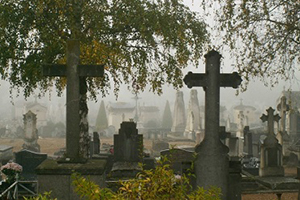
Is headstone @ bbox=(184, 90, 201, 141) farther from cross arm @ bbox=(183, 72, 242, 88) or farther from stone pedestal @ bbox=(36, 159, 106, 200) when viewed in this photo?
stone pedestal @ bbox=(36, 159, 106, 200)

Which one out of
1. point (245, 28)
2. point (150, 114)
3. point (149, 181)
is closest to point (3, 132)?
point (150, 114)

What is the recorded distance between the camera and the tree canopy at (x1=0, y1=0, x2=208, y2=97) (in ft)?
34.4

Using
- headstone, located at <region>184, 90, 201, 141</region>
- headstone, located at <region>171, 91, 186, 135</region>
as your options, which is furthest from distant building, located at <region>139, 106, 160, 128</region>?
headstone, located at <region>184, 90, 201, 141</region>

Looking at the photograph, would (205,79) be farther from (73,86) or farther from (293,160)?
(293,160)

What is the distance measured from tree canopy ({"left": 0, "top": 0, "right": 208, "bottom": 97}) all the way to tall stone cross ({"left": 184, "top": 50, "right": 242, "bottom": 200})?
5369 millimetres

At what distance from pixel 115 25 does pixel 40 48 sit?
Result: 251 centimetres

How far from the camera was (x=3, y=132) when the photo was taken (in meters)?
38.8

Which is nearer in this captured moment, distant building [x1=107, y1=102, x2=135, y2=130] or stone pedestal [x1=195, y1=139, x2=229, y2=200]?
stone pedestal [x1=195, y1=139, x2=229, y2=200]

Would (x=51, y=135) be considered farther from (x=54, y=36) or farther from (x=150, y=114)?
(x=54, y=36)

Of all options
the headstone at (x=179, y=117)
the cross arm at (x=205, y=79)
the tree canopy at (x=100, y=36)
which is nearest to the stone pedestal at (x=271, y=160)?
the tree canopy at (x=100, y=36)

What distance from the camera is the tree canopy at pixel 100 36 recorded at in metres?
10.5

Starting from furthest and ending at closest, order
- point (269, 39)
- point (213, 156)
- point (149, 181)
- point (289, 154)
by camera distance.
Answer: point (289, 154), point (269, 39), point (213, 156), point (149, 181)

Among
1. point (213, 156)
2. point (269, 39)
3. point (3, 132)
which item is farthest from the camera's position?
point (3, 132)

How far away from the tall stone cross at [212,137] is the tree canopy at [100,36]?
5.37 metres
